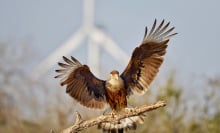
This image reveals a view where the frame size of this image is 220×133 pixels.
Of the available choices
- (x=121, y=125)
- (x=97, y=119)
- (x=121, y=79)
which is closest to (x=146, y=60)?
(x=121, y=79)

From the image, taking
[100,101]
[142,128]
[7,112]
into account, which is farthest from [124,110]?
[7,112]

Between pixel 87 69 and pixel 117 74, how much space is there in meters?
0.58

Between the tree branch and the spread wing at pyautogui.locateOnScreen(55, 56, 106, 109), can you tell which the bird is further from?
the tree branch

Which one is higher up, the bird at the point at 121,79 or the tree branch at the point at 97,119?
the bird at the point at 121,79

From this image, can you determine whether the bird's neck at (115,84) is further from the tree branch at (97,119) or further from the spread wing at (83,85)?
the tree branch at (97,119)

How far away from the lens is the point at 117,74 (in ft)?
41.4

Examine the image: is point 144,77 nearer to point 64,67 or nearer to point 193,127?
point 64,67

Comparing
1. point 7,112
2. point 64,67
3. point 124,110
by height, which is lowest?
point 124,110

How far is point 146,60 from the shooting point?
1281 centimetres

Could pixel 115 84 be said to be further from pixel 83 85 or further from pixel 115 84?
pixel 83 85

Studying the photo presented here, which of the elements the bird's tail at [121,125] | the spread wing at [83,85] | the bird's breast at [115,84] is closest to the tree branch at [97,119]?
the bird's tail at [121,125]

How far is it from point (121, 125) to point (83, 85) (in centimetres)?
107

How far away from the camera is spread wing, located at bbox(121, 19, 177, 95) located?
40.8 ft

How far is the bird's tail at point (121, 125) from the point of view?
12445mm
